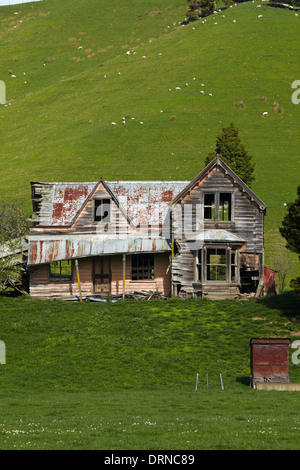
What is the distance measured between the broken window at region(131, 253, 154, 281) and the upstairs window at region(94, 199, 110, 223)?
11.3 feet

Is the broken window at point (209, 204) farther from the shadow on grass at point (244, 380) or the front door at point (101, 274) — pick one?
the shadow on grass at point (244, 380)

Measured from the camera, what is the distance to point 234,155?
Answer: 77938mm

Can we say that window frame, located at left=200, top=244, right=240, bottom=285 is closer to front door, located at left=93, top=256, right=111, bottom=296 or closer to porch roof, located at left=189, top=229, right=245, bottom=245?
porch roof, located at left=189, top=229, right=245, bottom=245

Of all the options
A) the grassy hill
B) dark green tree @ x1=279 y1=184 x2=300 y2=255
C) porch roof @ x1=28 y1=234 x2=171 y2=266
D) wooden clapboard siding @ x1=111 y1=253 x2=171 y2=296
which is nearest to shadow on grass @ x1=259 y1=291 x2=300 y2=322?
dark green tree @ x1=279 y1=184 x2=300 y2=255

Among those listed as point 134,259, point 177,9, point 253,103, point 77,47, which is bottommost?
point 134,259

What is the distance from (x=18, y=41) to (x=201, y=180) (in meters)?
112

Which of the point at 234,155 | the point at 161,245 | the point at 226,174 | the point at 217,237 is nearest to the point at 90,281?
the point at 161,245

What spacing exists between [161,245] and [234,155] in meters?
34.7

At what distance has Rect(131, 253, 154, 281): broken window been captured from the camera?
46219 mm

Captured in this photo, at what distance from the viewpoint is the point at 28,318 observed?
125 feet

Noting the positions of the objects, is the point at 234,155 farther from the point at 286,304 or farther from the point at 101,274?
the point at 286,304

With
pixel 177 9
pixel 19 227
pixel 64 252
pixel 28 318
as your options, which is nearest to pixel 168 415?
pixel 28 318
